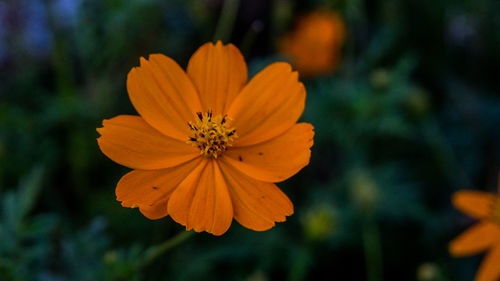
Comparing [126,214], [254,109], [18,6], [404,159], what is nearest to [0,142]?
[126,214]

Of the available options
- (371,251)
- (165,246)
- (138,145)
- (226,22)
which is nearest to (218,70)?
(138,145)

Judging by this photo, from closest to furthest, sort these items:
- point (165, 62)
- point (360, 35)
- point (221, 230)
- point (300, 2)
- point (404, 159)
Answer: point (221, 230) → point (165, 62) → point (404, 159) → point (360, 35) → point (300, 2)

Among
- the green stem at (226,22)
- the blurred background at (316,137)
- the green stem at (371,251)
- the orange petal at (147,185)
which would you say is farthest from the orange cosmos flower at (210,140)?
the green stem at (371,251)

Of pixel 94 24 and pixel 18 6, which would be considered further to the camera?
pixel 18 6

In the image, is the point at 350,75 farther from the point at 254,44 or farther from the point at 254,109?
the point at 254,109

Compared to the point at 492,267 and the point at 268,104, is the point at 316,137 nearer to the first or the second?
the point at 492,267

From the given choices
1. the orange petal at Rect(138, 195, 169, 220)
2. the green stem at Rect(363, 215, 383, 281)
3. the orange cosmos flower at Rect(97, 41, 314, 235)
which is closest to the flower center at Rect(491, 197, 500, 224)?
the green stem at Rect(363, 215, 383, 281)
